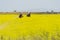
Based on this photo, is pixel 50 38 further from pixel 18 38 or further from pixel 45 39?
pixel 18 38

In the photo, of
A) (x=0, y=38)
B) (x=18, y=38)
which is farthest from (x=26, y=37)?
(x=0, y=38)

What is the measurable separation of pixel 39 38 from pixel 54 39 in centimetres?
45

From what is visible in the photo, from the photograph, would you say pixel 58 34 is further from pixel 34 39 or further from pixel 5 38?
pixel 5 38

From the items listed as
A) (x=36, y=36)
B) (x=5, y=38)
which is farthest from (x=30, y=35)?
(x=5, y=38)

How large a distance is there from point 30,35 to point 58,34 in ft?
2.99

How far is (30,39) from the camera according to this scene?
26.5ft

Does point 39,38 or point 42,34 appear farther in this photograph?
point 42,34

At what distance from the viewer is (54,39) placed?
805cm

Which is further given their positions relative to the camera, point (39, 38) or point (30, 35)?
point (30, 35)

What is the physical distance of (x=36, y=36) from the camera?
27.8ft

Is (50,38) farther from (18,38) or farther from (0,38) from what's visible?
(0,38)

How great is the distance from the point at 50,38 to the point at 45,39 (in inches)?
7.3

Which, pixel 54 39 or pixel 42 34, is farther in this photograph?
pixel 42 34

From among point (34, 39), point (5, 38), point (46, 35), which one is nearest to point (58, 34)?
point (46, 35)
